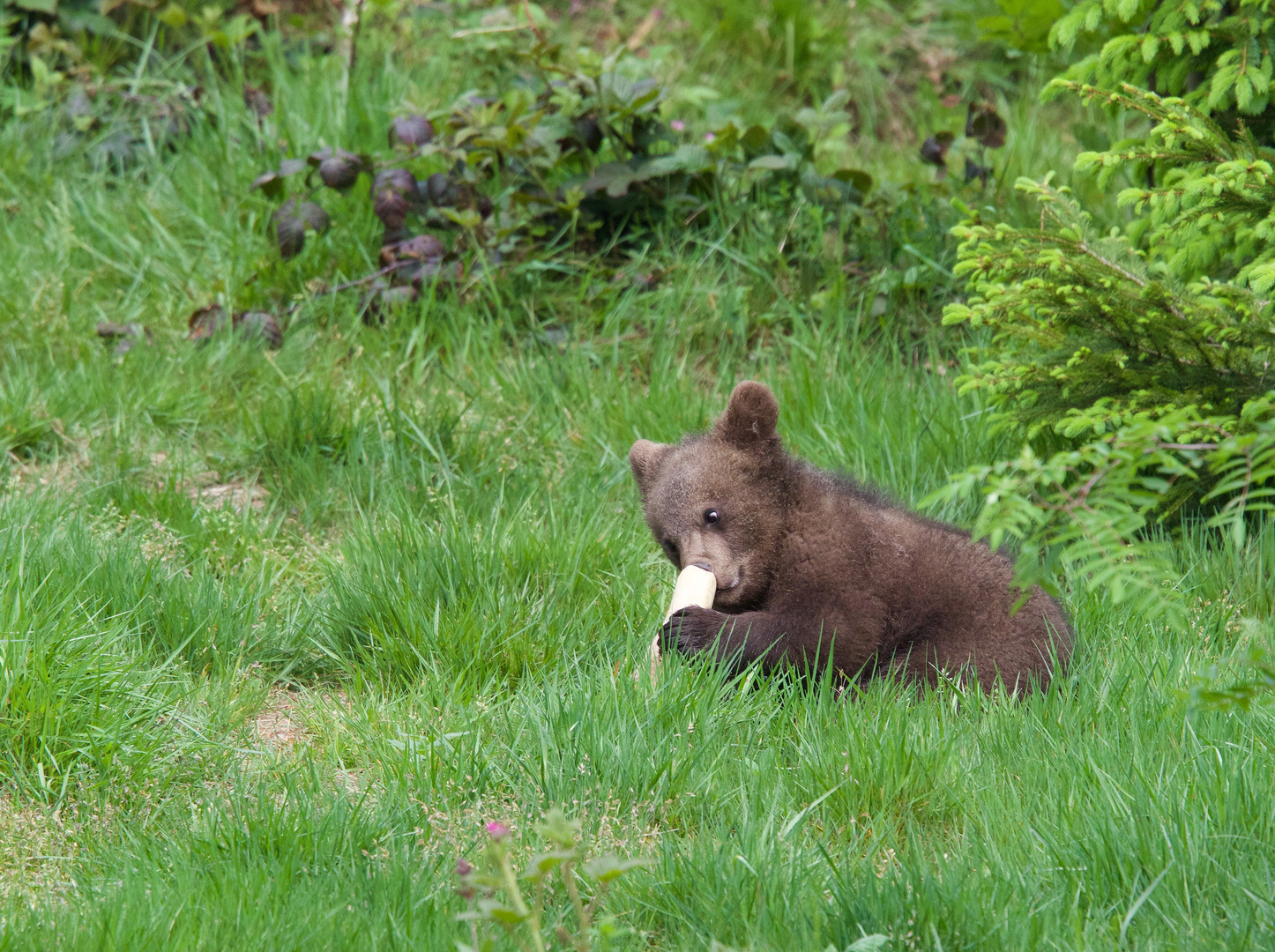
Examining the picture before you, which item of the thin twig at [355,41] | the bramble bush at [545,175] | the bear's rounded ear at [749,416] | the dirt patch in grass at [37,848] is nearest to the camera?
the dirt patch in grass at [37,848]

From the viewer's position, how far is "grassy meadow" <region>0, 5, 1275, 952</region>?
2.69m

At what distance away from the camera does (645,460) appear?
14.1ft

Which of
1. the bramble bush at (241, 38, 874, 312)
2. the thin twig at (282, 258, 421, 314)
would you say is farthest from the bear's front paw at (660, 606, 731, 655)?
Result: the thin twig at (282, 258, 421, 314)

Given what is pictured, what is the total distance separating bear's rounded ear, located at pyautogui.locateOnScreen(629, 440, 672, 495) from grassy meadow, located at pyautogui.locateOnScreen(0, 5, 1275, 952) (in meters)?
0.35

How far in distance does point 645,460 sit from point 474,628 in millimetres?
809

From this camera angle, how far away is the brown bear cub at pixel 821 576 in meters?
3.71

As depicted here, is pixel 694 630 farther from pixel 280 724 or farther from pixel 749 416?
pixel 280 724

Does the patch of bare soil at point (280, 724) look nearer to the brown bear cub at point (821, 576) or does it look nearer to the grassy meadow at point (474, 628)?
the grassy meadow at point (474, 628)

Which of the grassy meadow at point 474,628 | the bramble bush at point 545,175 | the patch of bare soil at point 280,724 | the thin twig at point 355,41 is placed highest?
the thin twig at point 355,41

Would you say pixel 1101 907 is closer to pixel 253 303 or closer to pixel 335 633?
pixel 335 633

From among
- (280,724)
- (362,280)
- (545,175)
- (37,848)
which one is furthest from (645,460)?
(545,175)

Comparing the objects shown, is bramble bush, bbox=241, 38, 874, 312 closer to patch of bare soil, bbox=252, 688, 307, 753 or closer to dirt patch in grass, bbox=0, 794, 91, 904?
patch of bare soil, bbox=252, 688, 307, 753

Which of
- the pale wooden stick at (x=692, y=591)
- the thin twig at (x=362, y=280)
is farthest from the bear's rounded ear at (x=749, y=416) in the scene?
the thin twig at (x=362, y=280)

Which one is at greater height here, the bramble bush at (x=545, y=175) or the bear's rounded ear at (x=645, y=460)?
the bramble bush at (x=545, y=175)
